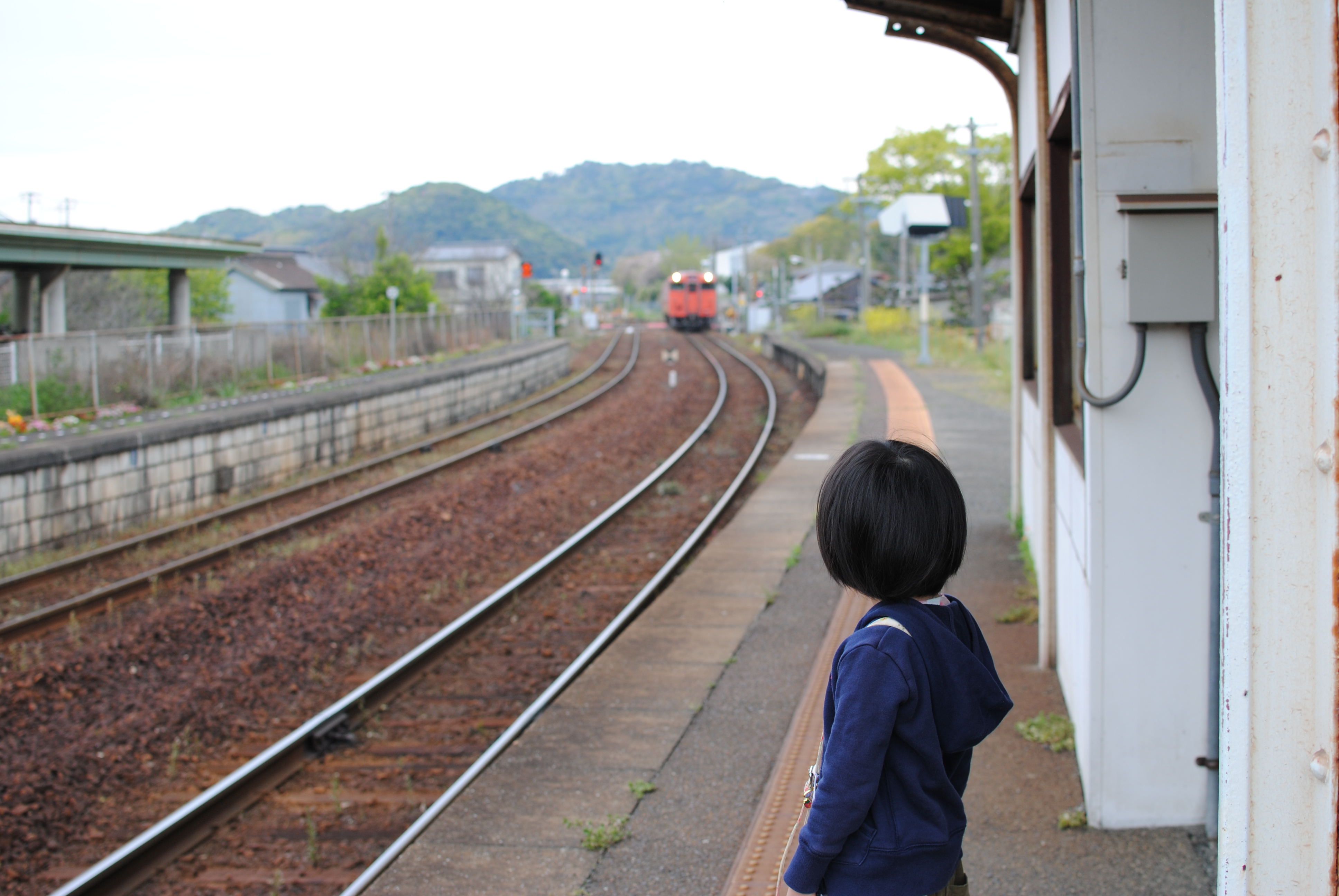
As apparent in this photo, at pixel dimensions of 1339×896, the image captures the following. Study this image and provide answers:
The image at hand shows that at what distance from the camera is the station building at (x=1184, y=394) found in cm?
115

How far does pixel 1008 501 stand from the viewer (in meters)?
8.70

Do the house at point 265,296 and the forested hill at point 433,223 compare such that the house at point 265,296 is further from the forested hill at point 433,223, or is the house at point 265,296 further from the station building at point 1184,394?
the forested hill at point 433,223

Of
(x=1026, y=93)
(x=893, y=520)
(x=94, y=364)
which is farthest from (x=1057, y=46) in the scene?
(x=94, y=364)

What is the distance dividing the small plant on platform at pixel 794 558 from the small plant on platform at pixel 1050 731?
3.34 metres

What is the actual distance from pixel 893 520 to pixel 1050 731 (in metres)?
2.67

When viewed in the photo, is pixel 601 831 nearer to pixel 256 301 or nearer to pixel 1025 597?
pixel 1025 597

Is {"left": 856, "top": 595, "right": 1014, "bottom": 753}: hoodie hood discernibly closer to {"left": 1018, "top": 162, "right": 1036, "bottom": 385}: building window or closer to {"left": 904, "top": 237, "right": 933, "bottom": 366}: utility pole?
{"left": 1018, "top": 162, "right": 1036, "bottom": 385}: building window

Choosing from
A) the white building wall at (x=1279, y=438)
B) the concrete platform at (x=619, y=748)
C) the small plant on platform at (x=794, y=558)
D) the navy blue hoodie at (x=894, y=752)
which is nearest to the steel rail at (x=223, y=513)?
the concrete platform at (x=619, y=748)

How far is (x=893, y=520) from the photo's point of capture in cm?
165

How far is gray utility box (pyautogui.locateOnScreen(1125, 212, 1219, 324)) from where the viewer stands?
2.82 m

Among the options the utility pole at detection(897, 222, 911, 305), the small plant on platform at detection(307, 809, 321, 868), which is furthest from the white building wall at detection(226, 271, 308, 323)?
the small plant on platform at detection(307, 809, 321, 868)

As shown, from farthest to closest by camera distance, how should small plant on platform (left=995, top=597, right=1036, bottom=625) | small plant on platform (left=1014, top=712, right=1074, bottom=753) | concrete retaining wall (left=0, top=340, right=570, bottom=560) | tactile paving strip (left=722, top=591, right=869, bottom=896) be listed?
concrete retaining wall (left=0, top=340, right=570, bottom=560) → small plant on platform (left=995, top=597, right=1036, bottom=625) → small plant on platform (left=1014, top=712, right=1074, bottom=753) → tactile paving strip (left=722, top=591, right=869, bottom=896)

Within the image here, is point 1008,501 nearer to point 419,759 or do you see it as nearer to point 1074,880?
point 419,759

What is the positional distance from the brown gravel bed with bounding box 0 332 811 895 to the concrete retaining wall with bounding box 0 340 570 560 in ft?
6.43
